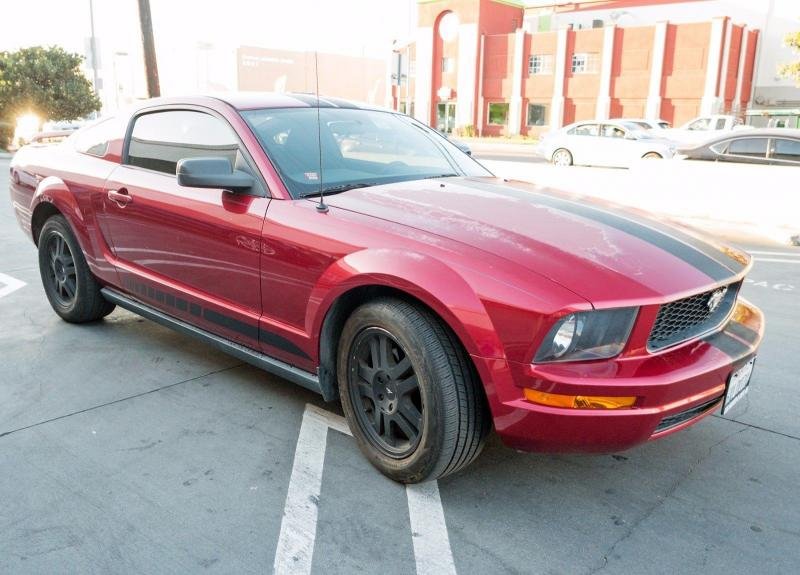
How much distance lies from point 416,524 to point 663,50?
41.8 m

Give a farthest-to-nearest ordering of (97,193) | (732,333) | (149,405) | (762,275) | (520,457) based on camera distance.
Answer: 1. (762,275)
2. (97,193)
3. (149,405)
4. (520,457)
5. (732,333)

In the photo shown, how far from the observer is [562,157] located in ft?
69.1

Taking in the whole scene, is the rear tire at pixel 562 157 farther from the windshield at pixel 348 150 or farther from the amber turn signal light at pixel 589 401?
the amber turn signal light at pixel 589 401

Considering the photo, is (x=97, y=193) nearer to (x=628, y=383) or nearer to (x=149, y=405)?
(x=149, y=405)

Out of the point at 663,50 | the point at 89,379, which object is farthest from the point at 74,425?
the point at 663,50

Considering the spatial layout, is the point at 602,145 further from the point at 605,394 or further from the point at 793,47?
the point at 605,394

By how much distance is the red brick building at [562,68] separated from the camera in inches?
1542

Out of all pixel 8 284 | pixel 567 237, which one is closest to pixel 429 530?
pixel 567 237

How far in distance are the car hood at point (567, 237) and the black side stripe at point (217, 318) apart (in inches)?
27.7

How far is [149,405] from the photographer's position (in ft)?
12.3

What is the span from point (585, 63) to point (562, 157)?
24.0m

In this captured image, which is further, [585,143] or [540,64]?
[540,64]

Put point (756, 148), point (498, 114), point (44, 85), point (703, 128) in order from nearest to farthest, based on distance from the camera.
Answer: point (756, 148), point (44, 85), point (703, 128), point (498, 114)

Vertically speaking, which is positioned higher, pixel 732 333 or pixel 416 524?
pixel 732 333
